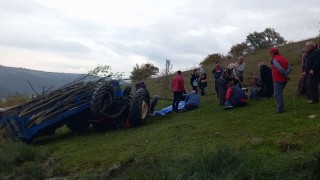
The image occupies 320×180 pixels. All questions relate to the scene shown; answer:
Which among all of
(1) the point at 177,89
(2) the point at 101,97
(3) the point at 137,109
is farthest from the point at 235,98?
(2) the point at 101,97

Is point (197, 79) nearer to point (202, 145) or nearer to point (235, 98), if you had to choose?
point (235, 98)

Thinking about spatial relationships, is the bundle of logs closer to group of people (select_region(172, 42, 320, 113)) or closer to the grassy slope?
the grassy slope

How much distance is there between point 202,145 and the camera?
9.21 m

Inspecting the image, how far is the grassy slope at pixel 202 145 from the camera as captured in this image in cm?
692

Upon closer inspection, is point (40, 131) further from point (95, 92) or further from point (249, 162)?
point (249, 162)

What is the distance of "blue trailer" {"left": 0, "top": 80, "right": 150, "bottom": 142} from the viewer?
44.7 feet

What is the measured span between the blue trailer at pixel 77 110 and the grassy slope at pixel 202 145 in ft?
1.61

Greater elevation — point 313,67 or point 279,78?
point 313,67

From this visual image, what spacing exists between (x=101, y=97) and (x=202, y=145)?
551cm

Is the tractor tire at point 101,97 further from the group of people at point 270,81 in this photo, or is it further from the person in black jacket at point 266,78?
the person in black jacket at point 266,78

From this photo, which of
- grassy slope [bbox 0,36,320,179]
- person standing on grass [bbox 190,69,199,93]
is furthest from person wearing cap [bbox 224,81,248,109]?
person standing on grass [bbox 190,69,199,93]

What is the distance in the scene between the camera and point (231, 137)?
31.8ft

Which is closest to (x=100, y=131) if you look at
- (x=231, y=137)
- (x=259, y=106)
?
(x=259, y=106)

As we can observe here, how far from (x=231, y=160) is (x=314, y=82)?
6404mm
